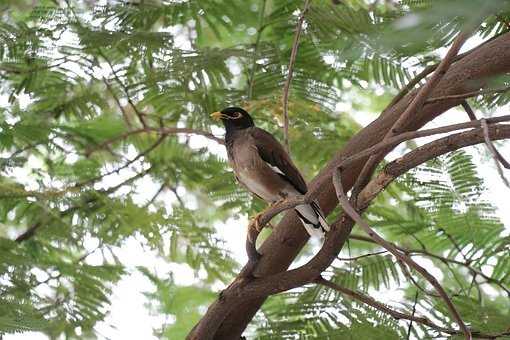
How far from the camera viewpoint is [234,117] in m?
3.75

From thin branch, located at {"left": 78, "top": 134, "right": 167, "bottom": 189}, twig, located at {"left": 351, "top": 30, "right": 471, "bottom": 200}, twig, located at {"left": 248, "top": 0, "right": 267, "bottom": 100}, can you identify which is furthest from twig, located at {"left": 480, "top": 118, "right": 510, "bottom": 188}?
thin branch, located at {"left": 78, "top": 134, "right": 167, "bottom": 189}

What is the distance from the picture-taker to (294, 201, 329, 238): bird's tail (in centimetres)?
300

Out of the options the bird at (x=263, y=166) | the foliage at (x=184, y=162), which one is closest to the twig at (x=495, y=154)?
the foliage at (x=184, y=162)

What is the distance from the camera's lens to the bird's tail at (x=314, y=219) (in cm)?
300

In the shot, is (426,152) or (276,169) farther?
(276,169)

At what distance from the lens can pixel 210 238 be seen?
12.9 feet

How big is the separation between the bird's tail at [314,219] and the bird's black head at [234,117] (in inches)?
32.4

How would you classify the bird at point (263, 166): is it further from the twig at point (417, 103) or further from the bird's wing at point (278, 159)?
the twig at point (417, 103)

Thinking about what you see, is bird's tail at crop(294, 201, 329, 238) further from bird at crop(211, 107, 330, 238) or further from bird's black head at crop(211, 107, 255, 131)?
bird's black head at crop(211, 107, 255, 131)

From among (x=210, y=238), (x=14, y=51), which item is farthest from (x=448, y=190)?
(x=14, y=51)

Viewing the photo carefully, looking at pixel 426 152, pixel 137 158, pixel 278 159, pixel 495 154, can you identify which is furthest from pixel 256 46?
pixel 495 154

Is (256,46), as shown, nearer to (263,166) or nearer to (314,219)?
(263,166)

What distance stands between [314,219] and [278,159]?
0.55 metres

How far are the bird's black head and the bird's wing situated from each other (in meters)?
0.13
